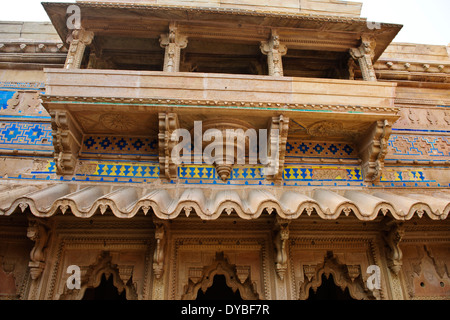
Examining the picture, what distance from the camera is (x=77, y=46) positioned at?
4.90 m

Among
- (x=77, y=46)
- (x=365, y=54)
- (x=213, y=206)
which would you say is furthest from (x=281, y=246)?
(x=77, y=46)

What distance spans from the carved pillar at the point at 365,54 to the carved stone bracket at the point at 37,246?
552 centimetres

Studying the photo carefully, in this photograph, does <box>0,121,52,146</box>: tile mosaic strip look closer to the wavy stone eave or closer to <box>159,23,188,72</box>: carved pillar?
the wavy stone eave

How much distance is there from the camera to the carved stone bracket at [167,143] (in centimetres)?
432

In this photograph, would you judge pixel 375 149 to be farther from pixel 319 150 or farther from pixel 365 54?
pixel 365 54

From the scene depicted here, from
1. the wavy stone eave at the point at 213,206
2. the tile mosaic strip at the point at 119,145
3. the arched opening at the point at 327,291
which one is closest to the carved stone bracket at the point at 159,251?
the wavy stone eave at the point at 213,206

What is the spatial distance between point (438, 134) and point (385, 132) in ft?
5.87

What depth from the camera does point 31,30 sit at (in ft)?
19.5

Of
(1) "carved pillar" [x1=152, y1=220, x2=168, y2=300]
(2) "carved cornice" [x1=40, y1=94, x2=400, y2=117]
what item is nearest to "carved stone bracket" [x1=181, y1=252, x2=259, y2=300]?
(1) "carved pillar" [x1=152, y1=220, x2=168, y2=300]

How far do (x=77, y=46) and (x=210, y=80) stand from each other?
2338mm

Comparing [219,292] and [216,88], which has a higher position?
[216,88]

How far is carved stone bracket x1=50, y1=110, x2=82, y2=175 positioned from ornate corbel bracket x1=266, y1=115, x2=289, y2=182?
2.99 metres
